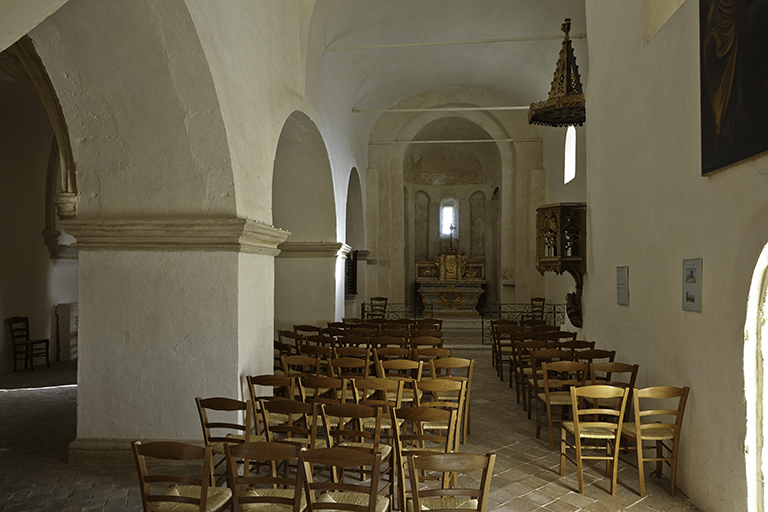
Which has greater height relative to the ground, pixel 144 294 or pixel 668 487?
pixel 144 294

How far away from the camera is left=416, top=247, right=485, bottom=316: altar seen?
61.9 feet

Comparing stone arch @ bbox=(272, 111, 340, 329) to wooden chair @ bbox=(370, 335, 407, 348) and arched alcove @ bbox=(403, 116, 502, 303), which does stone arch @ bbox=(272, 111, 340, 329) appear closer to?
wooden chair @ bbox=(370, 335, 407, 348)

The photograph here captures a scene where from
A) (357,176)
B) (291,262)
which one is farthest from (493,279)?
(291,262)

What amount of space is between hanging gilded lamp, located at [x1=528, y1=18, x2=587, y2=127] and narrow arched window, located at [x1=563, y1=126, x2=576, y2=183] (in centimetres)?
454

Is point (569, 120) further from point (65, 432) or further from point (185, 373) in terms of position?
point (65, 432)

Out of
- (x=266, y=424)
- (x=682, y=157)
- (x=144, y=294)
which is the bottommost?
(x=266, y=424)

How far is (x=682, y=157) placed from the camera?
17.1ft

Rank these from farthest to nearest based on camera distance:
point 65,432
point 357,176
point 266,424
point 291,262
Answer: point 357,176 < point 291,262 < point 65,432 < point 266,424

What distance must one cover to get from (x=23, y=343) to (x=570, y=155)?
11948 mm

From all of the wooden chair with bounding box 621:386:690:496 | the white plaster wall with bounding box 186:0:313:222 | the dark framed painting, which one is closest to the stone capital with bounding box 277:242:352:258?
the white plaster wall with bounding box 186:0:313:222

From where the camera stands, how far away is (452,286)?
1891 centimetres

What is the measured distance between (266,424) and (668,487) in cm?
342

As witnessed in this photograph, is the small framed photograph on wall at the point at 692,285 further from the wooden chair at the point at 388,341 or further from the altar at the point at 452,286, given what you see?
the altar at the point at 452,286

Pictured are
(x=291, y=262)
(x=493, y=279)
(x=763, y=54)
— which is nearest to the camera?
(x=763, y=54)
